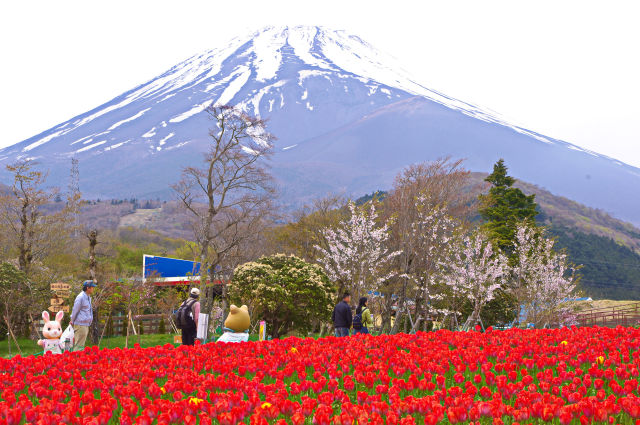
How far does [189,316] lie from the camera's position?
12.8m

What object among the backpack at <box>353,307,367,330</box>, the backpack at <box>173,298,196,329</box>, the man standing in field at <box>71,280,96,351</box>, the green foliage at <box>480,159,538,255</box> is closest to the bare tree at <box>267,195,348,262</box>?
the green foliage at <box>480,159,538,255</box>

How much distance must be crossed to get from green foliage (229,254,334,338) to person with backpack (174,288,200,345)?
7.22 meters

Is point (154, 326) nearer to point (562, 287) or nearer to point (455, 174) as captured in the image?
point (455, 174)

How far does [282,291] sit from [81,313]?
8.62m

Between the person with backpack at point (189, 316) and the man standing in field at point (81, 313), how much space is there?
1.88 metres

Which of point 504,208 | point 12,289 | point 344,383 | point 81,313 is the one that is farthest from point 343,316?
point 504,208

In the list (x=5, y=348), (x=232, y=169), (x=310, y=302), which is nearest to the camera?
(x=310, y=302)

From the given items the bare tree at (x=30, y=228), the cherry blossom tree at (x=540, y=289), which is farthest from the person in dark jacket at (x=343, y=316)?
the cherry blossom tree at (x=540, y=289)

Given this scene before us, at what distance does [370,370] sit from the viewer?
6582 millimetres

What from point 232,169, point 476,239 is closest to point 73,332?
point 476,239

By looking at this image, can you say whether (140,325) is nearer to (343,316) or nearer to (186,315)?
(186,315)

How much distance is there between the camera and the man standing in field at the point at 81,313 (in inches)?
489

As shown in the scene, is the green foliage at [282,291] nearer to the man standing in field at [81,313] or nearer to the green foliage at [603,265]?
the man standing in field at [81,313]

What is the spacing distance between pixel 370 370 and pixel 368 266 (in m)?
17.9
